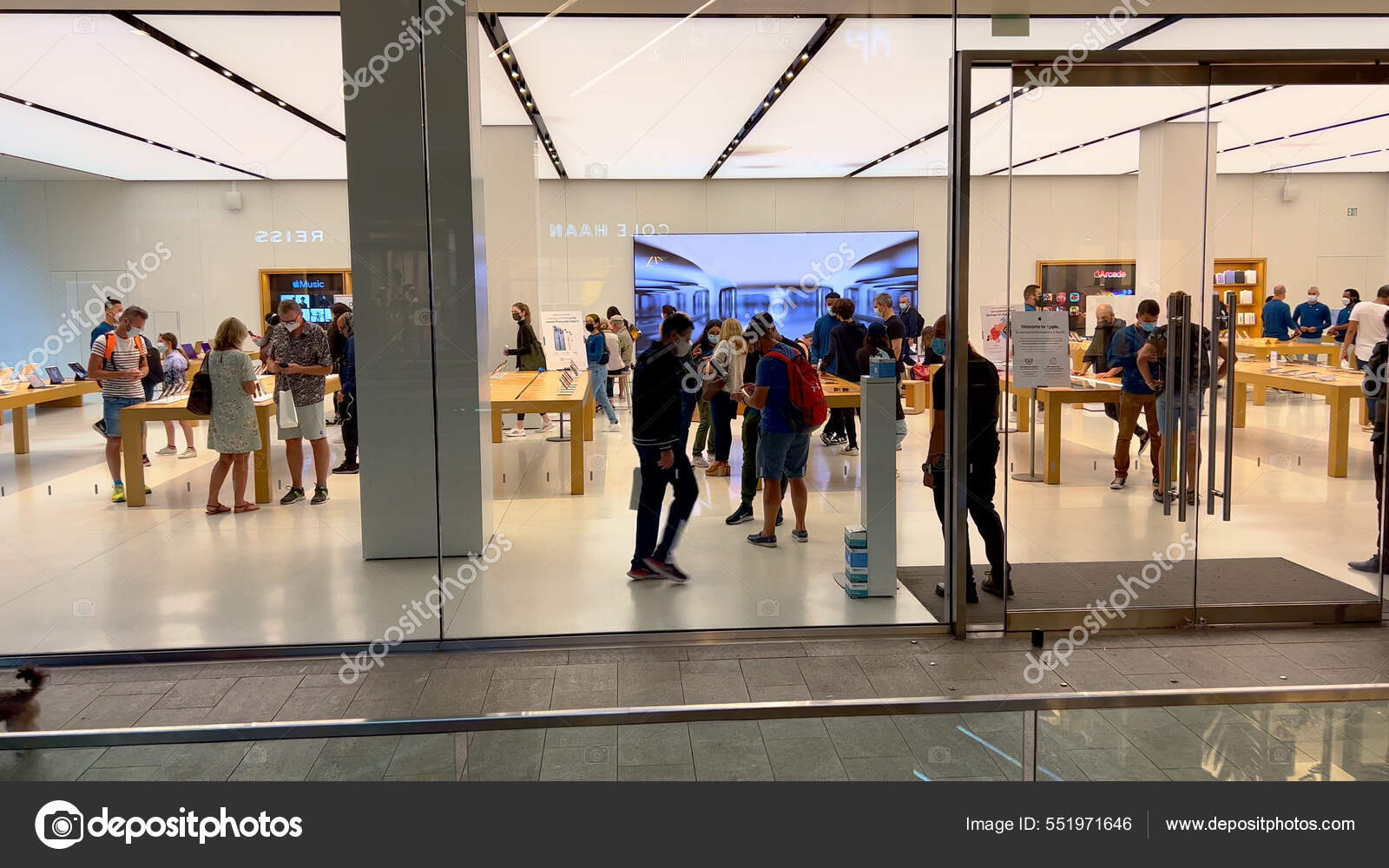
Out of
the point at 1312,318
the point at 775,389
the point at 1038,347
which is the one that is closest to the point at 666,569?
the point at 775,389

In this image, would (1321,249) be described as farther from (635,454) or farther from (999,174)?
(635,454)

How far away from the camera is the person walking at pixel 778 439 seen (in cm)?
521

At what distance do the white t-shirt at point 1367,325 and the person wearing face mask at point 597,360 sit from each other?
13.7 ft

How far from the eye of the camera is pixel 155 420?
5.34 meters

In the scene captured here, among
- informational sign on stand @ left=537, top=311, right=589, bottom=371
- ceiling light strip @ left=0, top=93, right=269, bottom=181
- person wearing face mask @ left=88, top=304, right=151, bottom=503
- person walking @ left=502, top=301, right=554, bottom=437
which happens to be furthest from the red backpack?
person wearing face mask @ left=88, top=304, right=151, bottom=503

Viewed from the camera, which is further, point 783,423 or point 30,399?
point 783,423

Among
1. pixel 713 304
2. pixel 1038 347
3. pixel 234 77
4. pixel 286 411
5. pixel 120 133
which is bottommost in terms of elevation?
pixel 286 411

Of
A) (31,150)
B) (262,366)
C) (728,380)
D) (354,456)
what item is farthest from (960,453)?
(31,150)

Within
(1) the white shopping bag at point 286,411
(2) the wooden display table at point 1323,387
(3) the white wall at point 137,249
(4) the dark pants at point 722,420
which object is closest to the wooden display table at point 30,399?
(3) the white wall at point 137,249

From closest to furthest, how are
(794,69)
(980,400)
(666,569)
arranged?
(980,400), (794,69), (666,569)

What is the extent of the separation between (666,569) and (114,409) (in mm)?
3052

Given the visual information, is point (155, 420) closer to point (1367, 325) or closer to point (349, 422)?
point (349, 422)

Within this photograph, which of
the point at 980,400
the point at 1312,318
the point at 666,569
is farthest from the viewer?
the point at 1312,318

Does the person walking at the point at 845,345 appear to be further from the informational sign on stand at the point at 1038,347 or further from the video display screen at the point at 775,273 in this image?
the informational sign on stand at the point at 1038,347
